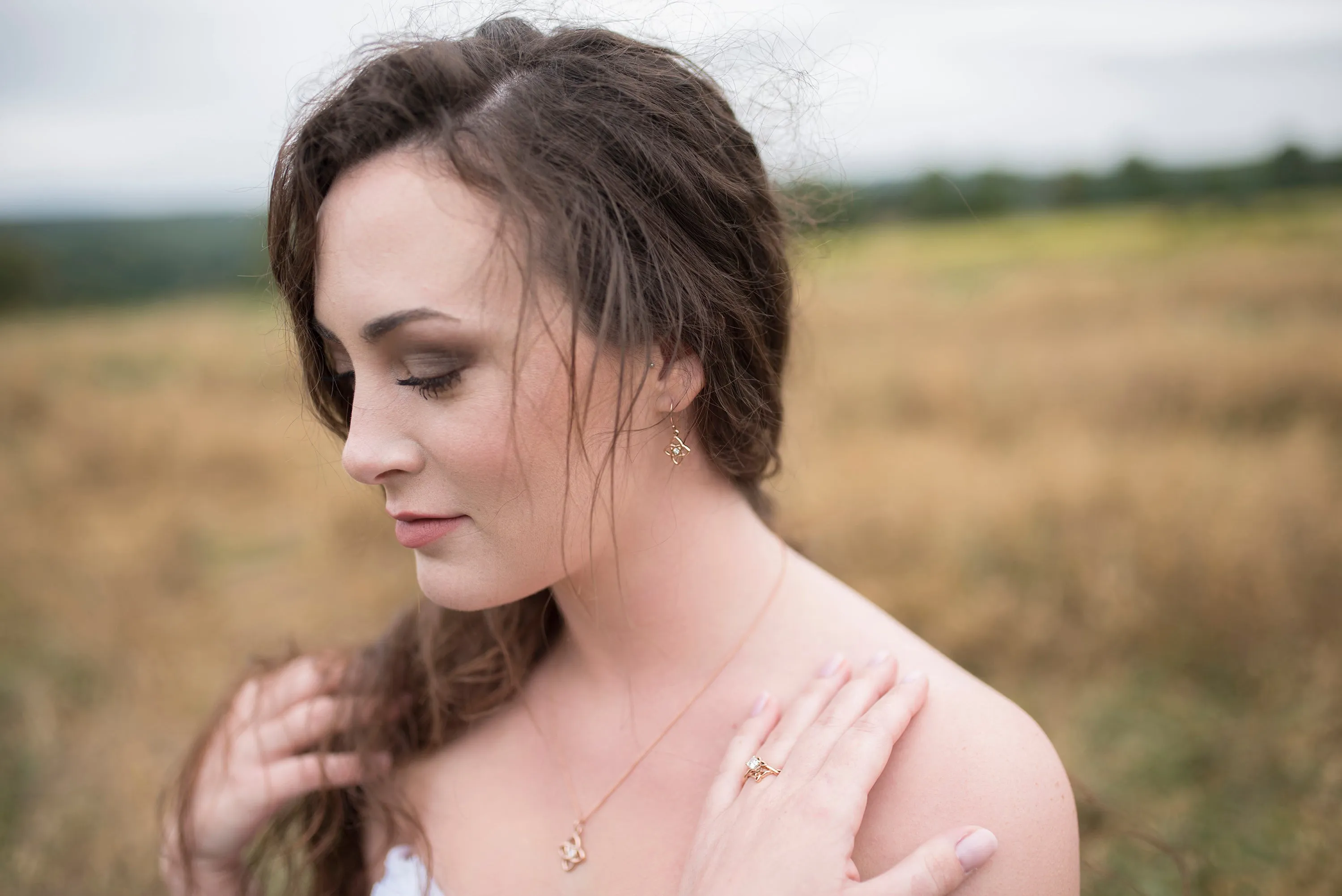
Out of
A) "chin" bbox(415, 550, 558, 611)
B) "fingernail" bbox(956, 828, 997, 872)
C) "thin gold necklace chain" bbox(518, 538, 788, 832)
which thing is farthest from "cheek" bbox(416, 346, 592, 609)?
"fingernail" bbox(956, 828, 997, 872)

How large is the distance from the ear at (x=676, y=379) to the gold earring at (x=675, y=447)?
0.16 ft

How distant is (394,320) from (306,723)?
40.6 inches

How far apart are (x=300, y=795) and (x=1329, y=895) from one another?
281 centimetres

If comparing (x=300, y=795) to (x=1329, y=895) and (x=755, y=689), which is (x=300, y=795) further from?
(x=1329, y=895)

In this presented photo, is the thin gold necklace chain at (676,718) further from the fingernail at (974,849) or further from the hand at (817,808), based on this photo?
the fingernail at (974,849)

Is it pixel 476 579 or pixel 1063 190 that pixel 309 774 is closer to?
pixel 476 579

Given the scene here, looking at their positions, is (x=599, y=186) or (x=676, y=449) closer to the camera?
(x=599, y=186)

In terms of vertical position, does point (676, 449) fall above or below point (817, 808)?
above

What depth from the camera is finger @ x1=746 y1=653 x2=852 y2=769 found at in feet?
4.53

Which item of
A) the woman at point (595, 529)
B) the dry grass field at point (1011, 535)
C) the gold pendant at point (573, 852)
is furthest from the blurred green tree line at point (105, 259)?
the gold pendant at point (573, 852)

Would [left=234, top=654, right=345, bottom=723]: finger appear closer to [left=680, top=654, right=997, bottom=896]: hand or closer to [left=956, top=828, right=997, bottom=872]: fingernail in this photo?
[left=680, top=654, right=997, bottom=896]: hand

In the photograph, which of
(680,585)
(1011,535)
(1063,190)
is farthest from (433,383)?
(1063,190)

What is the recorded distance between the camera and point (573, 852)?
162 cm

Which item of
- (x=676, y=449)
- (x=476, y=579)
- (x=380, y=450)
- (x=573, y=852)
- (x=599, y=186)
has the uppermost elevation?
(x=599, y=186)
